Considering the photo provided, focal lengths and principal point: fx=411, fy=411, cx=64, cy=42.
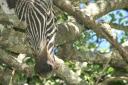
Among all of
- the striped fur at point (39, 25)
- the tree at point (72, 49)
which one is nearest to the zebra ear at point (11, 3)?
the tree at point (72, 49)

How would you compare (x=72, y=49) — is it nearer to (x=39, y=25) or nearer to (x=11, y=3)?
(x=11, y=3)

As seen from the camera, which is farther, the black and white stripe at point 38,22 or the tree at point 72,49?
the tree at point 72,49

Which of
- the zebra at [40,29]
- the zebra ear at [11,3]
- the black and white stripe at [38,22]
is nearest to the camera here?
the zebra at [40,29]

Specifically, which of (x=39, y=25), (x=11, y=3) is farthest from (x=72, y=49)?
(x=39, y=25)

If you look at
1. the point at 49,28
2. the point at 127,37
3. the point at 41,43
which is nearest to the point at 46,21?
the point at 49,28

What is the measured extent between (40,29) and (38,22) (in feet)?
0.19

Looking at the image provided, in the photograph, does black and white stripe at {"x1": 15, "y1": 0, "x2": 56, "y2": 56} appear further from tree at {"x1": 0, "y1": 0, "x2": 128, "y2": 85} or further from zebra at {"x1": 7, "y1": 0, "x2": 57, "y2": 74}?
tree at {"x1": 0, "y1": 0, "x2": 128, "y2": 85}

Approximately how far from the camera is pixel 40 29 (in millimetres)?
2912

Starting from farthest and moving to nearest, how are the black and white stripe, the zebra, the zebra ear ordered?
the zebra ear → the black and white stripe → the zebra

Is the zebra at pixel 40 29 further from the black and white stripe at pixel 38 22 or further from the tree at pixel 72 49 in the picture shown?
the tree at pixel 72 49

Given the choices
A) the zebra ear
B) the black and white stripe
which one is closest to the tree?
the zebra ear

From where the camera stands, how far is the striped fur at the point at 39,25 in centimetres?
281

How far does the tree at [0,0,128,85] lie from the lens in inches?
138

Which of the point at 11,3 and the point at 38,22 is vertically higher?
the point at 11,3
